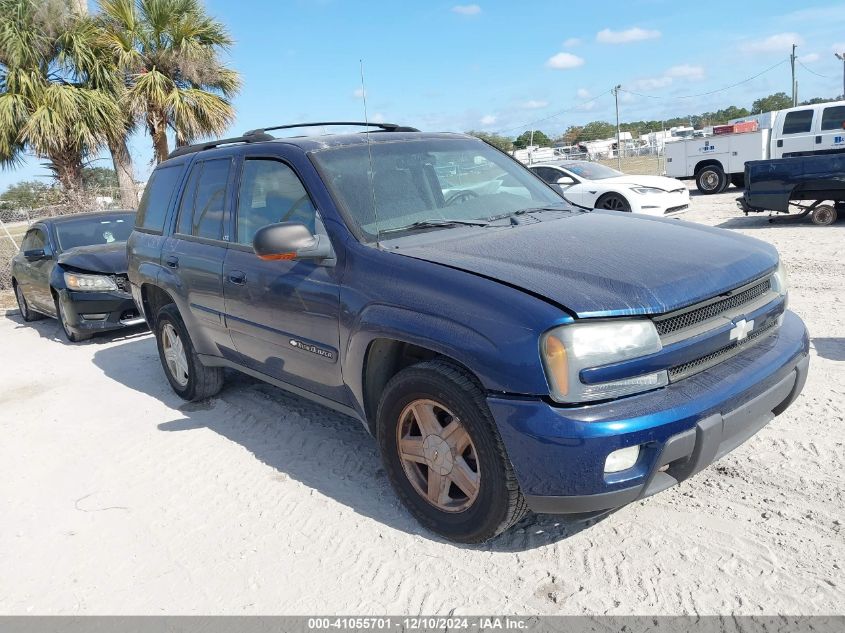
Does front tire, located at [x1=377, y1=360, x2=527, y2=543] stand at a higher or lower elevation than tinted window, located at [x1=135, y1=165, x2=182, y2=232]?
lower

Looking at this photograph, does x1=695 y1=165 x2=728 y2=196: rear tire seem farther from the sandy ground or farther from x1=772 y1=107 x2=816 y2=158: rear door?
the sandy ground

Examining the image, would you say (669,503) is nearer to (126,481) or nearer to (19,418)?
(126,481)

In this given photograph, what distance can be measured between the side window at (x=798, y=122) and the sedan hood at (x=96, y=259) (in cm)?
1607

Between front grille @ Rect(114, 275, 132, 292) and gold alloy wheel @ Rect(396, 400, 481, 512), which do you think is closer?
gold alloy wheel @ Rect(396, 400, 481, 512)

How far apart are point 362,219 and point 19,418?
3.96 meters

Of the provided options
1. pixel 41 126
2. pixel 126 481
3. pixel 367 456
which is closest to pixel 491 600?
pixel 367 456

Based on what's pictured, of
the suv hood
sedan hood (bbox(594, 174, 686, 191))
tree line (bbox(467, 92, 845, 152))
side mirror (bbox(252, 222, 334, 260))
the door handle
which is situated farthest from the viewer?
tree line (bbox(467, 92, 845, 152))

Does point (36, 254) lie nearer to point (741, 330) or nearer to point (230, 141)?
point (230, 141)

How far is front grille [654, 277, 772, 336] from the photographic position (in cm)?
266

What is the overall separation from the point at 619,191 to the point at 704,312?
9794mm

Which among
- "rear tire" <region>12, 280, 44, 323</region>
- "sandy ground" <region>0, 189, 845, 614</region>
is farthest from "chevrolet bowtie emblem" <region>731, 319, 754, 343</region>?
"rear tire" <region>12, 280, 44, 323</region>

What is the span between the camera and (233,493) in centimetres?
385

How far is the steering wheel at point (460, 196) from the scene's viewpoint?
3867 mm

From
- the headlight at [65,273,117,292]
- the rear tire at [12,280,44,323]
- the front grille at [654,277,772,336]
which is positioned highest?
the front grille at [654,277,772,336]
